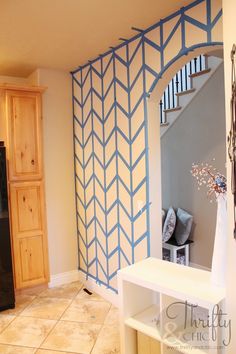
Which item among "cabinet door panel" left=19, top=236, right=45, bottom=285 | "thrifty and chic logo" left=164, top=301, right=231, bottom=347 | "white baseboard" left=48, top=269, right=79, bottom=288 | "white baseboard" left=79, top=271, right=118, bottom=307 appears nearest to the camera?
"thrifty and chic logo" left=164, top=301, right=231, bottom=347

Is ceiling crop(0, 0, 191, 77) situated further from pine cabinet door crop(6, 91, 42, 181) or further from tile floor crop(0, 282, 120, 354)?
tile floor crop(0, 282, 120, 354)

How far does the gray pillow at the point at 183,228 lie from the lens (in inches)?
150

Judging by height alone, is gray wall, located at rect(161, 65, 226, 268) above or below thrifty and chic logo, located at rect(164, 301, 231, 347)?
above

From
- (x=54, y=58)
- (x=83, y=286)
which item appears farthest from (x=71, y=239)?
(x=54, y=58)

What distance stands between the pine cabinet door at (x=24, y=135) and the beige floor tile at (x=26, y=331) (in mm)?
1410

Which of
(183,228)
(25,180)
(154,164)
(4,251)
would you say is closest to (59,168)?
(25,180)

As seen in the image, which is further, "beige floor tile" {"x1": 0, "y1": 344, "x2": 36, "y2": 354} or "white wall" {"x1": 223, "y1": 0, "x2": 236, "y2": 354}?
"beige floor tile" {"x1": 0, "y1": 344, "x2": 36, "y2": 354}

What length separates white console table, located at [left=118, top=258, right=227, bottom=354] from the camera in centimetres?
176

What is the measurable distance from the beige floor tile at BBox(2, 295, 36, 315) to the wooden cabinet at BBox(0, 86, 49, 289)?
5.0 inches

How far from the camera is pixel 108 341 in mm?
2543

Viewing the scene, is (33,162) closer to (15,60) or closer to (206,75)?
(15,60)

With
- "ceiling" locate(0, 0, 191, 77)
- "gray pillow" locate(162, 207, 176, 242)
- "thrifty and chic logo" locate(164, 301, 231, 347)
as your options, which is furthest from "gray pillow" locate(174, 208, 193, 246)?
"ceiling" locate(0, 0, 191, 77)

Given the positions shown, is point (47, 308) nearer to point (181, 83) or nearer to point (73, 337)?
point (73, 337)

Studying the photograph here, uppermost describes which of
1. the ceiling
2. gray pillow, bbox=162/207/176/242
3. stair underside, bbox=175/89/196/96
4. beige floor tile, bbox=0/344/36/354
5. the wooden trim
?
the ceiling
